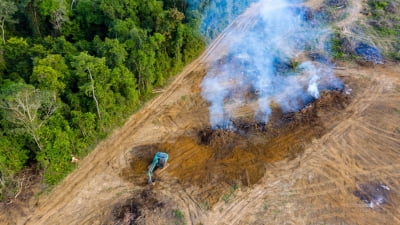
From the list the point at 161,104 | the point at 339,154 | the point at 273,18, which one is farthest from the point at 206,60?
the point at 339,154

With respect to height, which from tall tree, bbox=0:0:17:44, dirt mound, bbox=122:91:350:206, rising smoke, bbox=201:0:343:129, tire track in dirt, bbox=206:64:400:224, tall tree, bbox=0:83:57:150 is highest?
tall tree, bbox=0:0:17:44

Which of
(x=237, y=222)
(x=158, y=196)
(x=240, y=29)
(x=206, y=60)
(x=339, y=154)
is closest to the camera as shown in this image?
(x=237, y=222)

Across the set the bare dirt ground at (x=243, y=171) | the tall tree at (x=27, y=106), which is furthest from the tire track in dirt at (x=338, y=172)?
the tall tree at (x=27, y=106)

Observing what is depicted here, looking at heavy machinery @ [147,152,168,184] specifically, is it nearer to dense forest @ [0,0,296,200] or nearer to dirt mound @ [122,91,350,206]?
dirt mound @ [122,91,350,206]

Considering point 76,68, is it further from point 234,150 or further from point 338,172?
point 338,172

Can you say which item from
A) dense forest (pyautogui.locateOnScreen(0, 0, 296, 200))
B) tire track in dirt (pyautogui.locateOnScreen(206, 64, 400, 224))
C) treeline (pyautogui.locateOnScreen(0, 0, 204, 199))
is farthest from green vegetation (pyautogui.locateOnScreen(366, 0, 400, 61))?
treeline (pyautogui.locateOnScreen(0, 0, 204, 199))

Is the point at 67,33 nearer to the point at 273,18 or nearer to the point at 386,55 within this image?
the point at 273,18
